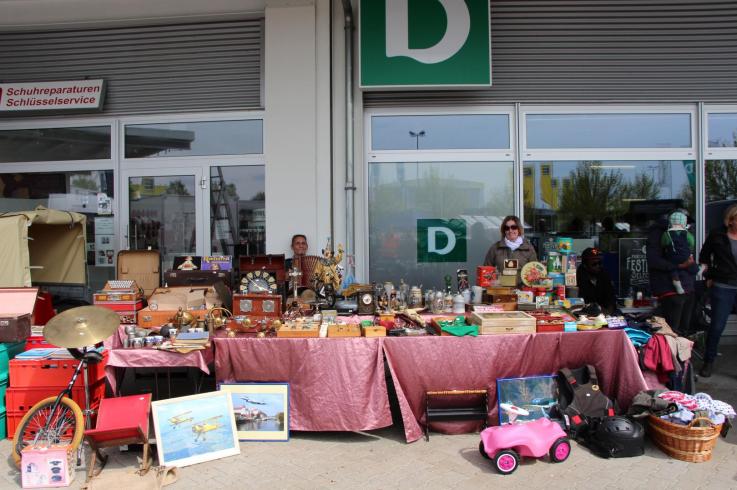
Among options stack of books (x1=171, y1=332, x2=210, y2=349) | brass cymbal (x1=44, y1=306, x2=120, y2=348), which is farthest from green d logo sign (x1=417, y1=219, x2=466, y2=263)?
brass cymbal (x1=44, y1=306, x2=120, y2=348)

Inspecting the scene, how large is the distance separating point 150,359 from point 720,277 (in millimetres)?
5326

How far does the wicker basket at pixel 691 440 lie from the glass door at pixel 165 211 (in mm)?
5440

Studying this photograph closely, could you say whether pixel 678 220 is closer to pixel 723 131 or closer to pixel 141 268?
pixel 723 131

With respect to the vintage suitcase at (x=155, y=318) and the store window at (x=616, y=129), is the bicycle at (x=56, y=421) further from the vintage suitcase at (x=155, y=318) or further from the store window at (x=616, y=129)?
the store window at (x=616, y=129)

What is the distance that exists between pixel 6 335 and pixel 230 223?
2998 millimetres

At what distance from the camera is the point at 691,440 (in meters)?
3.40

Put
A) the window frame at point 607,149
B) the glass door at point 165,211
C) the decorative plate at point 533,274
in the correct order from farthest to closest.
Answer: the glass door at point 165,211, the window frame at point 607,149, the decorative plate at point 533,274

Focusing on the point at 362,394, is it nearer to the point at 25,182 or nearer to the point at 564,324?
the point at 564,324

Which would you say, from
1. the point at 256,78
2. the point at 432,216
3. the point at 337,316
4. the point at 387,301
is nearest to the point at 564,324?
the point at 387,301

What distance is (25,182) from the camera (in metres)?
6.96

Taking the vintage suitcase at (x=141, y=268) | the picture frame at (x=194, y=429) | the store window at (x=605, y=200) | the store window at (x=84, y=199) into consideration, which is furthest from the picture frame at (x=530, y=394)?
the store window at (x=84, y=199)

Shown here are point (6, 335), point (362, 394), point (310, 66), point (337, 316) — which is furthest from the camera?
point (310, 66)

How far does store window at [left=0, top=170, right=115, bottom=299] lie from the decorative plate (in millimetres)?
5300

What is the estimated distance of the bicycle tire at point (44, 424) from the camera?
339cm
